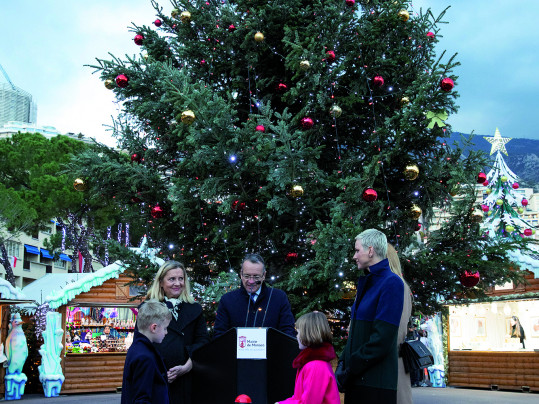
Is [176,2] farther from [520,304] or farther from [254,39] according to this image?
[520,304]

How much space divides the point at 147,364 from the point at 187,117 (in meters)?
3.38

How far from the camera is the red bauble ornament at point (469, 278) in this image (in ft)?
21.8

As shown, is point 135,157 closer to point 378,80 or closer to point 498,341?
point 378,80

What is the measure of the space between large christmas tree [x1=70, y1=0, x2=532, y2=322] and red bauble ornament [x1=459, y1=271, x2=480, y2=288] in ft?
0.35

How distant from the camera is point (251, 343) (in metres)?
4.07

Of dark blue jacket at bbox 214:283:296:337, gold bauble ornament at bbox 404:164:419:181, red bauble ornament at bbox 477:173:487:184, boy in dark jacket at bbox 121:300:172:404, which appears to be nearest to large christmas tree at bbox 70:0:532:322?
gold bauble ornament at bbox 404:164:419:181

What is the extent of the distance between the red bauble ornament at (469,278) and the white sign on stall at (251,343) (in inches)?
138

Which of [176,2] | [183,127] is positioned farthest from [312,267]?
[176,2]

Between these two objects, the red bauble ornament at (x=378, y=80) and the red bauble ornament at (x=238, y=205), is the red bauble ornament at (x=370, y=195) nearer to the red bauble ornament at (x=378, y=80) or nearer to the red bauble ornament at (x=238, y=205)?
the red bauble ornament at (x=238, y=205)

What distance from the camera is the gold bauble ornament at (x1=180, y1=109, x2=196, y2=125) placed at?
20.3ft

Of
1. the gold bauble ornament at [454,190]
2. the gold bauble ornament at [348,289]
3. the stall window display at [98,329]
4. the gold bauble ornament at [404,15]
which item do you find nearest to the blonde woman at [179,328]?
the gold bauble ornament at [348,289]

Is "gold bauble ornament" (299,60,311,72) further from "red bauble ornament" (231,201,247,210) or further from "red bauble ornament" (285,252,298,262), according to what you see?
"red bauble ornament" (285,252,298,262)

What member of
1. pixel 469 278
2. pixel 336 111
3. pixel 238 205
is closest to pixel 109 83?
Result: pixel 238 205

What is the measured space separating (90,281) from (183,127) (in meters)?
12.1
